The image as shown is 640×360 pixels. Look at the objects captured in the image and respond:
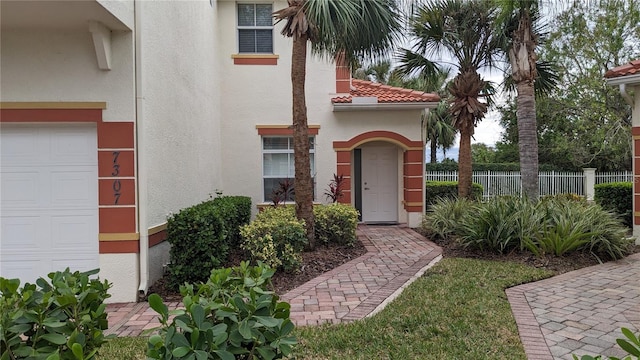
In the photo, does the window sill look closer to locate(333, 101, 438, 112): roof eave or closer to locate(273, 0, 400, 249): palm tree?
locate(333, 101, 438, 112): roof eave

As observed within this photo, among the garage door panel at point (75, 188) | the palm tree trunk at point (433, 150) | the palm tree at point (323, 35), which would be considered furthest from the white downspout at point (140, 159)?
the palm tree trunk at point (433, 150)

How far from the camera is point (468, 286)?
18.0ft

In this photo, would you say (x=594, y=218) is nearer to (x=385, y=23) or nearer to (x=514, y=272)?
(x=514, y=272)

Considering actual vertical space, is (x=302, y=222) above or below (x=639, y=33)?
below

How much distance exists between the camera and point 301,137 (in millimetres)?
7625

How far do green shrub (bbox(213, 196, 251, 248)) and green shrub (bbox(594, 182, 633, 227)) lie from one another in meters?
9.71

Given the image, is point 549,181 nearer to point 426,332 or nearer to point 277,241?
point 277,241

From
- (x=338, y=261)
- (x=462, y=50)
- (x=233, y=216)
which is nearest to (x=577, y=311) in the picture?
(x=338, y=261)

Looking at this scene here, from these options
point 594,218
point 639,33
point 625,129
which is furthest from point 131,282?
point 639,33

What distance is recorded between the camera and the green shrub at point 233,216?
22.2 feet

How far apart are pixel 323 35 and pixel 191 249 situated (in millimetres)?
4286

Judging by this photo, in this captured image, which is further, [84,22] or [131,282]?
[131,282]

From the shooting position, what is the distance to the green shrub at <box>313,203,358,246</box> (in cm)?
835

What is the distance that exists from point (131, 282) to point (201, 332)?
4.09 m
